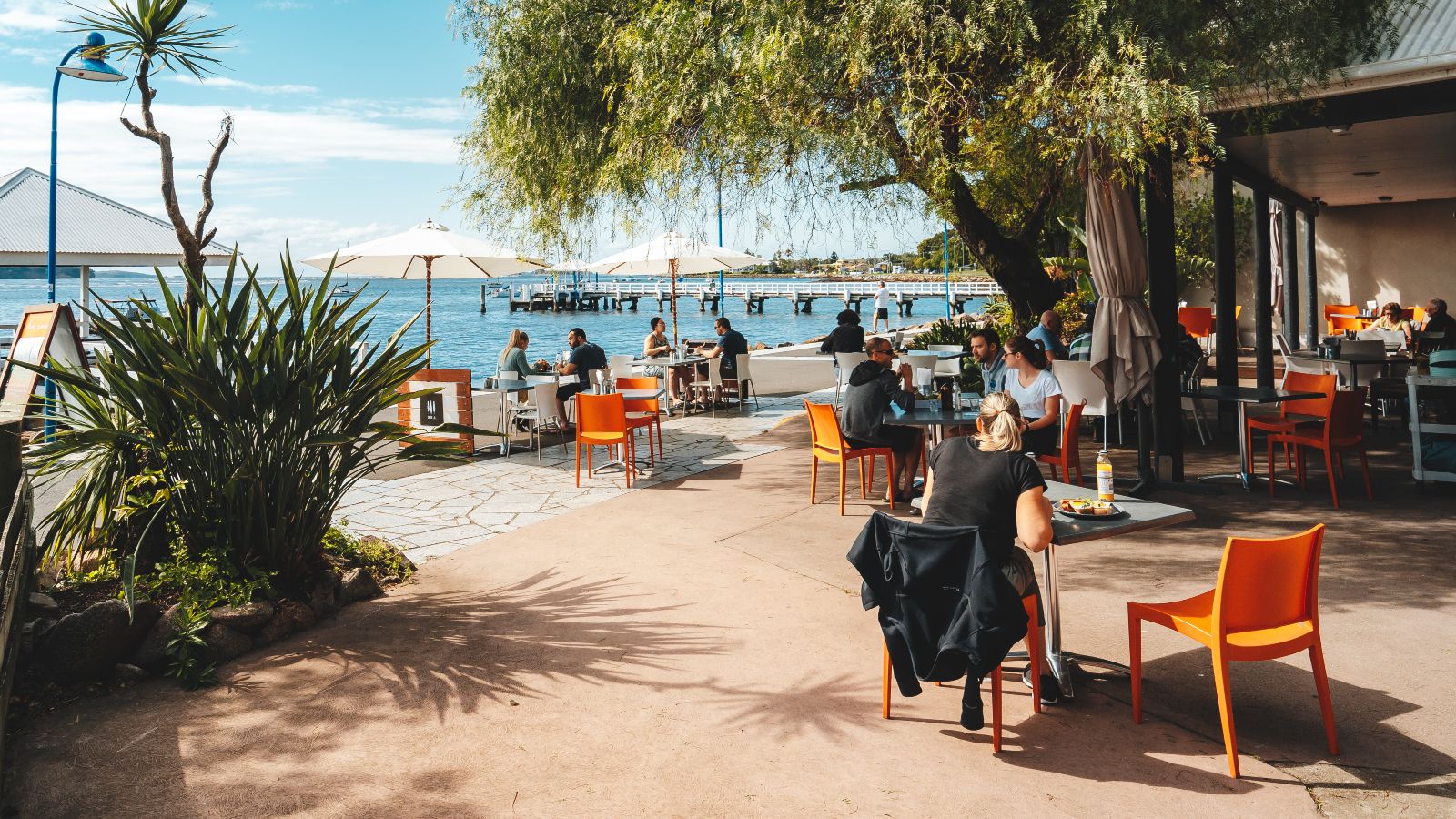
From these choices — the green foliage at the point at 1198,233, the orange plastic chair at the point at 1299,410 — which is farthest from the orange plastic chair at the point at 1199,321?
the orange plastic chair at the point at 1299,410

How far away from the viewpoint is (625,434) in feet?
28.0

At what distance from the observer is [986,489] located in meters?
3.78

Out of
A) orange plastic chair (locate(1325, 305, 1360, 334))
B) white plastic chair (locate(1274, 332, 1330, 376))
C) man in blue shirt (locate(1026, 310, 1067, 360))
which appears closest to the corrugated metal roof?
man in blue shirt (locate(1026, 310, 1067, 360))

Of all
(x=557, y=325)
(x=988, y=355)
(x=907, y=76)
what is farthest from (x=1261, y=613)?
(x=557, y=325)

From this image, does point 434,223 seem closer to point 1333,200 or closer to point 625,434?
point 625,434

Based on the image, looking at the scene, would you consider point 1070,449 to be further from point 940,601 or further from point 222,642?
point 222,642

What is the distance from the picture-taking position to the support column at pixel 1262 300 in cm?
1236

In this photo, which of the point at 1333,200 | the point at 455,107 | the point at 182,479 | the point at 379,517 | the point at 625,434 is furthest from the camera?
the point at 1333,200

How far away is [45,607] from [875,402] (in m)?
5.17

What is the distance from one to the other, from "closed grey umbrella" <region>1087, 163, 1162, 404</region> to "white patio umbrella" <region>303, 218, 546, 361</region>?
639 centimetres

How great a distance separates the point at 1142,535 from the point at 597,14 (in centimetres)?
643

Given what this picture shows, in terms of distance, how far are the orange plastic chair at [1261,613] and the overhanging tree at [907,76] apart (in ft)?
10.6

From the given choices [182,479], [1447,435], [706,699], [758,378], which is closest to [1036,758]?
[706,699]

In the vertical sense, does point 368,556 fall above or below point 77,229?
below
